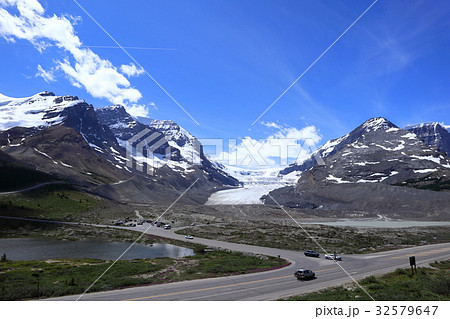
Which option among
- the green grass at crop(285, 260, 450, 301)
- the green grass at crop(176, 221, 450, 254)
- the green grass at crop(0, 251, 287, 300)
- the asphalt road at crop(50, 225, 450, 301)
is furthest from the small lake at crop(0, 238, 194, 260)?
the green grass at crop(285, 260, 450, 301)

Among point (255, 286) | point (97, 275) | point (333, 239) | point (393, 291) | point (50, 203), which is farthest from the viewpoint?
point (50, 203)

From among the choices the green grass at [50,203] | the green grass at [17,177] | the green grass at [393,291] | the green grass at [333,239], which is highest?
the green grass at [17,177]

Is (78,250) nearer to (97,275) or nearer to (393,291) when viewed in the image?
(97,275)

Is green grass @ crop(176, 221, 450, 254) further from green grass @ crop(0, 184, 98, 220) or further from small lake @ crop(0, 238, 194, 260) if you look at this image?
green grass @ crop(0, 184, 98, 220)

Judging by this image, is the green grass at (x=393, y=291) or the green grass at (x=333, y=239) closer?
the green grass at (x=393, y=291)

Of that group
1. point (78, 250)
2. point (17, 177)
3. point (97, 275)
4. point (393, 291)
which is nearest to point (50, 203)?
point (17, 177)

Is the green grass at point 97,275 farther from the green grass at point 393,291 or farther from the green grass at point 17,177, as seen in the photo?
the green grass at point 17,177

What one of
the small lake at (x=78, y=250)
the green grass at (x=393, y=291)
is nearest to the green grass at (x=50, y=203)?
the small lake at (x=78, y=250)
